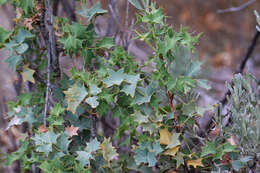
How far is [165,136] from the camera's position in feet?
4.18

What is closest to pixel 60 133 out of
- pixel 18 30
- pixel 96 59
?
pixel 96 59

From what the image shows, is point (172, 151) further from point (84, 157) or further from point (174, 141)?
point (84, 157)

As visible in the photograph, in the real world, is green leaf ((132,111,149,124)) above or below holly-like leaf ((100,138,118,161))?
above

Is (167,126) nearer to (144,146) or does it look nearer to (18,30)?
(144,146)

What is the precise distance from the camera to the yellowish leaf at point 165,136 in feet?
4.15

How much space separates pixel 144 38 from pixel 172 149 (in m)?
0.45

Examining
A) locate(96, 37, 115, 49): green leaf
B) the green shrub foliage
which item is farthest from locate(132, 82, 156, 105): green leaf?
locate(96, 37, 115, 49): green leaf

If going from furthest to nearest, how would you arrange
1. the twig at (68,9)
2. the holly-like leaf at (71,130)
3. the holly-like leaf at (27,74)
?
the twig at (68,9)
the holly-like leaf at (27,74)
the holly-like leaf at (71,130)

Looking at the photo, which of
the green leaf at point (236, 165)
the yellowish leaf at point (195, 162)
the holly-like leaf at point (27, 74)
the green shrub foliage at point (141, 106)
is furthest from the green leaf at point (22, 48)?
the green leaf at point (236, 165)

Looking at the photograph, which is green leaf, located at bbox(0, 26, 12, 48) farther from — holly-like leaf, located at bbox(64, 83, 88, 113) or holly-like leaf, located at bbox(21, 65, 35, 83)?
holly-like leaf, located at bbox(64, 83, 88, 113)

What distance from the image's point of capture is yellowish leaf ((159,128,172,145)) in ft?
4.15

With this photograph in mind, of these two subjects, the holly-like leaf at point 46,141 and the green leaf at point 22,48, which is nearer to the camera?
the holly-like leaf at point 46,141

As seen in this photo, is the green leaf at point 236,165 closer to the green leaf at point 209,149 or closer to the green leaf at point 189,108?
the green leaf at point 209,149

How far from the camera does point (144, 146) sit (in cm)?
129
